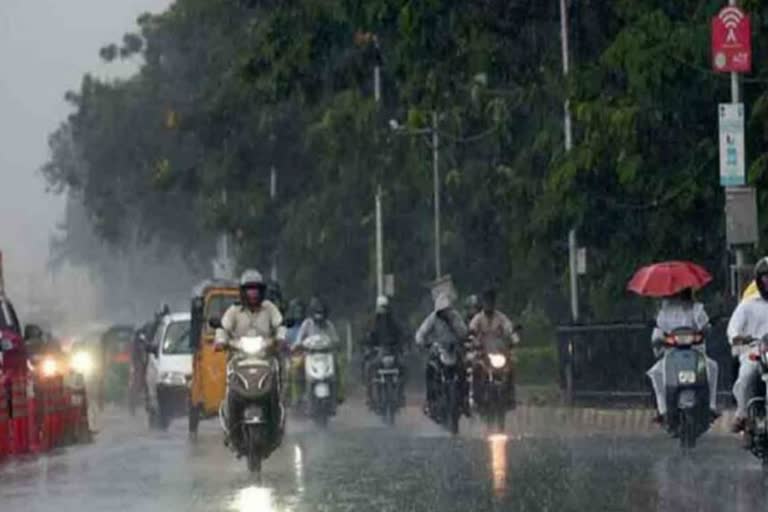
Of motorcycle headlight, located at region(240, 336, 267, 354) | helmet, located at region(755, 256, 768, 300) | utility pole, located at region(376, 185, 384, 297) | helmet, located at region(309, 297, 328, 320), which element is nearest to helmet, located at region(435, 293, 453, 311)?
helmet, located at region(309, 297, 328, 320)

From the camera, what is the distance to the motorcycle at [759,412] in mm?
23672

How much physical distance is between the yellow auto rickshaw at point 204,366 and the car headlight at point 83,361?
14.0 meters

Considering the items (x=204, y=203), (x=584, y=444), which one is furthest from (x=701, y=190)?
(x=204, y=203)

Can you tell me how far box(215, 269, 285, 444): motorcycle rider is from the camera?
25859mm

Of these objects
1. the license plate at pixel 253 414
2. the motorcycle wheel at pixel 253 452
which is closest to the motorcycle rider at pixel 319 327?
the license plate at pixel 253 414

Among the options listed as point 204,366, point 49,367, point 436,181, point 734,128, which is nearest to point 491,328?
point 734,128

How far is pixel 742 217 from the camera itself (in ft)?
117

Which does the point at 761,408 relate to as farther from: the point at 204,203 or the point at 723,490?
the point at 204,203

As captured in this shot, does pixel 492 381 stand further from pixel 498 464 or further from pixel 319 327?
pixel 498 464

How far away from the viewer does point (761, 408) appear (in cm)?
2423

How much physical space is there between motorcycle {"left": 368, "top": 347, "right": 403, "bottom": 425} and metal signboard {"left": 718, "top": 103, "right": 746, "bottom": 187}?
21.7 ft

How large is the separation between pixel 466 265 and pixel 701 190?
24348 mm

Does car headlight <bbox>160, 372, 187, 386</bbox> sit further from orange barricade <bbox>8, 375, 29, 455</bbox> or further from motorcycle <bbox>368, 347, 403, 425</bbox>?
orange barricade <bbox>8, 375, 29, 455</bbox>

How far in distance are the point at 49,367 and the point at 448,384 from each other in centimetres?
584
